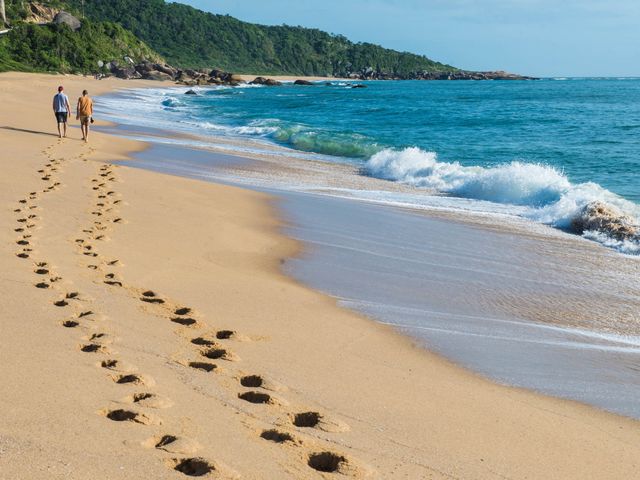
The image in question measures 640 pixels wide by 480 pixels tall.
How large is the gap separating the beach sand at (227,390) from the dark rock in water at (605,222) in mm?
5593

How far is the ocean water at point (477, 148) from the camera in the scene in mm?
12805

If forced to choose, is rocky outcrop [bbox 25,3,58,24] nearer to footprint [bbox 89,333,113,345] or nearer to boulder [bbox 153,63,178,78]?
boulder [bbox 153,63,178,78]

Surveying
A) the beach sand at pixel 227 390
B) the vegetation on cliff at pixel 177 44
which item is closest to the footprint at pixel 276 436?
the beach sand at pixel 227 390

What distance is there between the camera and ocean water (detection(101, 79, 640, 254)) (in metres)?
12.8

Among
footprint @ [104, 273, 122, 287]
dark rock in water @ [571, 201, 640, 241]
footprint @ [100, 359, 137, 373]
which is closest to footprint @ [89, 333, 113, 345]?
footprint @ [100, 359, 137, 373]

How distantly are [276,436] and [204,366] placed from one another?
40.5 inches

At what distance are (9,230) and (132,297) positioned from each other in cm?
252

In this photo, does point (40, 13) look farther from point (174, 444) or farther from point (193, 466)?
point (193, 466)

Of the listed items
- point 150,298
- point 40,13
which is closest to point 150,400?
point 150,298

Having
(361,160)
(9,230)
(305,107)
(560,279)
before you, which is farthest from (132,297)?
(305,107)

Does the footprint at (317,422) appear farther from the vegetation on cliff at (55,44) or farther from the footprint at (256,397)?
the vegetation on cliff at (55,44)

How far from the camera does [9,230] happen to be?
729 centimetres

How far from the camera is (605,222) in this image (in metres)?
10.4

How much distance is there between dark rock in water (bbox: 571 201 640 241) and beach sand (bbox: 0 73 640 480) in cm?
559
